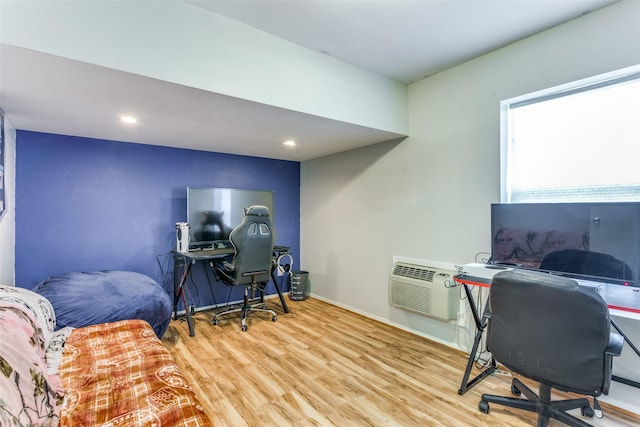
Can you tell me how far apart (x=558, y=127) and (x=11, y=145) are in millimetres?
4610

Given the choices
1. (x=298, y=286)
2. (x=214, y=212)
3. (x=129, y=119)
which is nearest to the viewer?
(x=129, y=119)

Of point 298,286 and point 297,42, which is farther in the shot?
point 298,286

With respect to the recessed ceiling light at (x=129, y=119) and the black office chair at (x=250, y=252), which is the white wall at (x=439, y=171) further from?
the recessed ceiling light at (x=129, y=119)

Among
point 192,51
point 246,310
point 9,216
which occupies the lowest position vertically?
point 246,310

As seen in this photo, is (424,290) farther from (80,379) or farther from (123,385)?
(80,379)

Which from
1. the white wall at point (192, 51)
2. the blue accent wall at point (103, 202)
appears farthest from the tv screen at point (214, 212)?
the white wall at point (192, 51)

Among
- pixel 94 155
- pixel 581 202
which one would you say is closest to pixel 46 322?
pixel 94 155

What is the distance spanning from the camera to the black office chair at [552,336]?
147 cm

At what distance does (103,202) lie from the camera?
3.35 meters

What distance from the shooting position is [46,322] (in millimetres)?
1767

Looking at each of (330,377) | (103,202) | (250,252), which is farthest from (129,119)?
(330,377)

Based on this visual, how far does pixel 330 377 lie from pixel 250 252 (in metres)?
1.54

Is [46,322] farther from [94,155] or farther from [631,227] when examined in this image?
[631,227]

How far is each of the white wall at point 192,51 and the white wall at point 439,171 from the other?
29.5 inches
